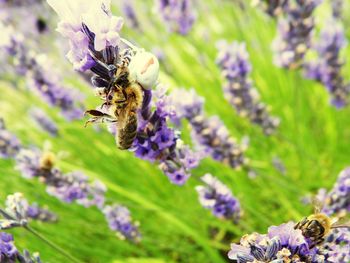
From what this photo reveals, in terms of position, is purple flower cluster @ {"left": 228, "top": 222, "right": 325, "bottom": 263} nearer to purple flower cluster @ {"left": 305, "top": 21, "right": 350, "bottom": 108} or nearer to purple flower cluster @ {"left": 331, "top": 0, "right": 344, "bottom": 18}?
purple flower cluster @ {"left": 305, "top": 21, "right": 350, "bottom": 108}

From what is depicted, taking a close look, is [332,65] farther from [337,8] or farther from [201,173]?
[201,173]

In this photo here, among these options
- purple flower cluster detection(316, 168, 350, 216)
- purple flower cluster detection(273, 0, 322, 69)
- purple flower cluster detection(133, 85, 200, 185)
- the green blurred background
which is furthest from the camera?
the green blurred background

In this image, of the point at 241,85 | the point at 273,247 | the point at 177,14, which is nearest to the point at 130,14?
the point at 177,14

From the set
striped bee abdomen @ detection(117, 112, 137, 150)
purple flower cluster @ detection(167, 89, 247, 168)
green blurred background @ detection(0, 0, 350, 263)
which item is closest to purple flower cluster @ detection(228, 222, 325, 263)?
striped bee abdomen @ detection(117, 112, 137, 150)

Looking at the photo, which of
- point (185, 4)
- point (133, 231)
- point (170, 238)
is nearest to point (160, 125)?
point (133, 231)

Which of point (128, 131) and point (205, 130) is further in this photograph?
point (205, 130)

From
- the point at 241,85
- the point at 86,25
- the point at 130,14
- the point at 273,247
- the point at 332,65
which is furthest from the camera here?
the point at 130,14

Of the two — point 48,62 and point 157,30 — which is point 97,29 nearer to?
point 48,62
